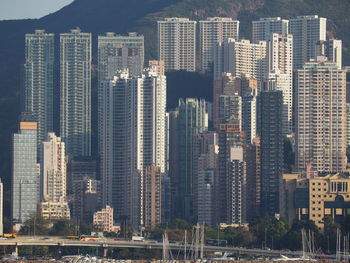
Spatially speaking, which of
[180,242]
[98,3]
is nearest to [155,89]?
[180,242]

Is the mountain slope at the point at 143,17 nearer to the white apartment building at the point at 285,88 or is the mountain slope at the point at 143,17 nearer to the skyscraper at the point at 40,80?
the skyscraper at the point at 40,80

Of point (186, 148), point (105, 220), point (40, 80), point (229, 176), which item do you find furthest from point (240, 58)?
point (105, 220)

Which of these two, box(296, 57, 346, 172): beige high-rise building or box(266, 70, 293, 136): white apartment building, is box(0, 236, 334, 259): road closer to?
box(296, 57, 346, 172): beige high-rise building

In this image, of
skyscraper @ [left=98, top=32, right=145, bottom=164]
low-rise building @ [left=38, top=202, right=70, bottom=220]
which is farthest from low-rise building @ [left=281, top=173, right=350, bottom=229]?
skyscraper @ [left=98, top=32, right=145, bottom=164]

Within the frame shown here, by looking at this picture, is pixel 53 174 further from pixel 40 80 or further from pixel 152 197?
pixel 40 80

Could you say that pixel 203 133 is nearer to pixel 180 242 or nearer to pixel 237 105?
pixel 237 105

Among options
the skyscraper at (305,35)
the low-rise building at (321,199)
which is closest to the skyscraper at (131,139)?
the low-rise building at (321,199)
